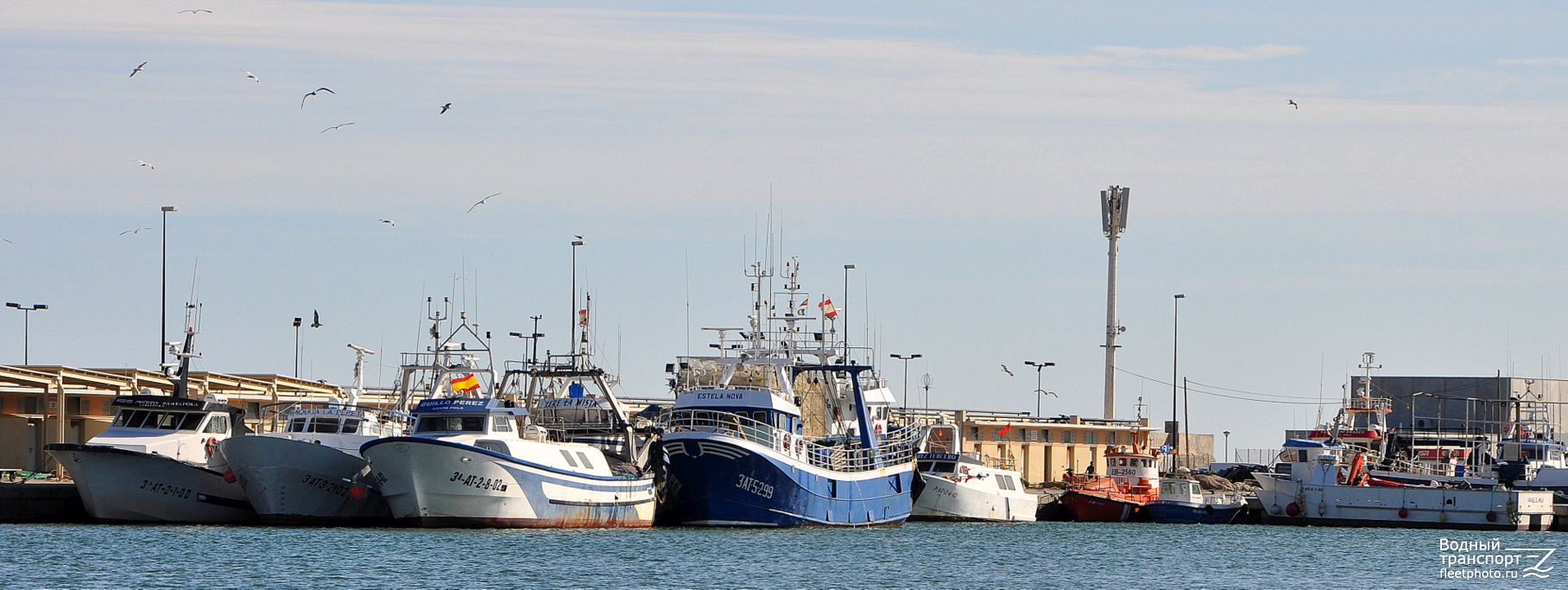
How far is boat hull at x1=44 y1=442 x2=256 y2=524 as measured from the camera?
55.2 m

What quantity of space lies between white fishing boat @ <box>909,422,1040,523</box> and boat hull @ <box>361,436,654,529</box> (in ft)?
62.3

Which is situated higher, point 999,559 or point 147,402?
point 147,402

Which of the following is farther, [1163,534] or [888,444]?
[1163,534]

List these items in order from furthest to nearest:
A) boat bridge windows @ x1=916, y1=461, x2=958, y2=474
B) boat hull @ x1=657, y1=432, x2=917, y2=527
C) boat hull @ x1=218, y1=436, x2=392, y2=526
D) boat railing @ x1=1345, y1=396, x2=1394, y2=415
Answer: boat railing @ x1=1345, y1=396, x2=1394, y2=415 → boat bridge windows @ x1=916, y1=461, x2=958, y2=474 → boat hull @ x1=657, y1=432, x2=917, y2=527 → boat hull @ x1=218, y1=436, x2=392, y2=526

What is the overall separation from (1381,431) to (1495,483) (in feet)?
22.8

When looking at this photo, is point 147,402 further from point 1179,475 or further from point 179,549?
point 1179,475

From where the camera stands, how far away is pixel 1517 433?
8619 cm

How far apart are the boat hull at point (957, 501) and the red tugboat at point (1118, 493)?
4.40 metres

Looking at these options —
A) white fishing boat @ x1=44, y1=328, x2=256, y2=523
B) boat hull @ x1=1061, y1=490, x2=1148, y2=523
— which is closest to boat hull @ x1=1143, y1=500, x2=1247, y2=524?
boat hull @ x1=1061, y1=490, x2=1148, y2=523

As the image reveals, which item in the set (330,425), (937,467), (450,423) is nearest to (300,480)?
(330,425)

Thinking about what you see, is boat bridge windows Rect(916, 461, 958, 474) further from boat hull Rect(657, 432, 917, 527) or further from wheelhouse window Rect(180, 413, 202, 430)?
wheelhouse window Rect(180, 413, 202, 430)

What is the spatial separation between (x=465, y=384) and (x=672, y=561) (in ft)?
40.5

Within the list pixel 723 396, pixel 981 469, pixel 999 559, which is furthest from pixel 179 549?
pixel 981 469

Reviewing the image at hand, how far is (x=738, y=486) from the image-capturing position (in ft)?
187
